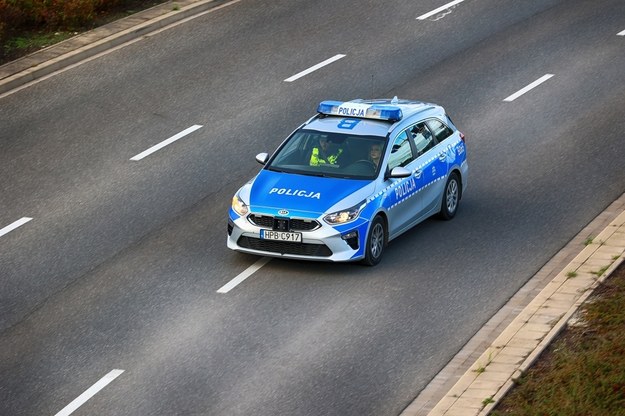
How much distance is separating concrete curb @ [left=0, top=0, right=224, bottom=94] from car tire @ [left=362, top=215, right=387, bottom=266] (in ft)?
33.0

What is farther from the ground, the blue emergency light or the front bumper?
Result: the blue emergency light

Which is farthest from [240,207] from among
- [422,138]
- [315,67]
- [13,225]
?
[315,67]

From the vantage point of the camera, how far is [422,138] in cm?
1842

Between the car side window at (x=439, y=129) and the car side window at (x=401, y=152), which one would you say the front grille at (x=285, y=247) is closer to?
the car side window at (x=401, y=152)

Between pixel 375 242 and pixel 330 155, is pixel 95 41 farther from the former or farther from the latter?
pixel 375 242

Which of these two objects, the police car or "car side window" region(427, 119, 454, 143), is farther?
"car side window" region(427, 119, 454, 143)

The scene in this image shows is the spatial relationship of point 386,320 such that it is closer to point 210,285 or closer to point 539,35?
point 210,285

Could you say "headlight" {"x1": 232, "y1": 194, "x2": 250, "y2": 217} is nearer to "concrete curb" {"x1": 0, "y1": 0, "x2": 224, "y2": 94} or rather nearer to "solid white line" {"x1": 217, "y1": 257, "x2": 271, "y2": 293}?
"solid white line" {"x1": 217, "y1": 257, "x2": 271, "y2": 293}

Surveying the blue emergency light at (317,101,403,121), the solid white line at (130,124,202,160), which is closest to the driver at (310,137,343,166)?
the blue emergency light at (317,101,403,121)

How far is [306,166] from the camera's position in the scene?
17.7m

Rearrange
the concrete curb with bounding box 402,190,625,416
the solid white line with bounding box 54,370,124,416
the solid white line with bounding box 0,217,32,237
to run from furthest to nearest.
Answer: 1. the solid white line with bounding box 0,217,32,237
2. the solid white line with bounding box 54,370,124,416
3. the concrete curb with bounding box 402,190,625,416

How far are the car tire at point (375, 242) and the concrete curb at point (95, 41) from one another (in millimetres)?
10050

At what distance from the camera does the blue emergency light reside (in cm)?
1806

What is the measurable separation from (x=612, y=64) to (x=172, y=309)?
12905 millimetres
